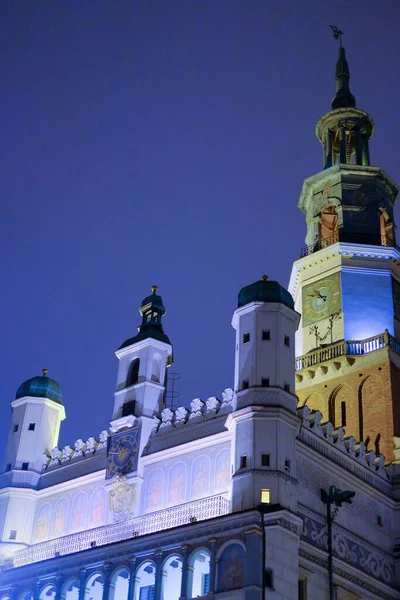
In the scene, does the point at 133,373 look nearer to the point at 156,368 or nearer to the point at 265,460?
the point at 156,368

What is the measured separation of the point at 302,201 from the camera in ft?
222

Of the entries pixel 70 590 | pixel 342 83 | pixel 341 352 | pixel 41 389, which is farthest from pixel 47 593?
pixel 342 83

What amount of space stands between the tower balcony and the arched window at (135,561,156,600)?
1838 centimetres

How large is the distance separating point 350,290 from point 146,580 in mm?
23618

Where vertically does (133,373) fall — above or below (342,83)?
below

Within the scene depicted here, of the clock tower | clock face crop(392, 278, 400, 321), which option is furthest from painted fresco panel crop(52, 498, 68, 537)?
clock face crop(392, 278, 400, 321)

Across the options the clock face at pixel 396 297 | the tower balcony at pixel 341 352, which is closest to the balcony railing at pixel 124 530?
the tower balcony at pixel 341 352

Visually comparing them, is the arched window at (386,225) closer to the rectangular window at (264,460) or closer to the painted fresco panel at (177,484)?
the painted fresco panel at (177,484)

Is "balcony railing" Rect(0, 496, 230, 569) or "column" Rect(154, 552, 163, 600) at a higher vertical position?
"balcony railing" Rect(0, 496, 230, 569)

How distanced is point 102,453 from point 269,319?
1222 cm

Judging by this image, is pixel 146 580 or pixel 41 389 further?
pixel 41 389

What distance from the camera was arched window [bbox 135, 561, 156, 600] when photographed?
42312mm

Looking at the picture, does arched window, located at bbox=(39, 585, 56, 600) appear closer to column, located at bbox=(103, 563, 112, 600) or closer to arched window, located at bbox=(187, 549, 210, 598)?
column, located at bbox=(103, 563, 112, 600)

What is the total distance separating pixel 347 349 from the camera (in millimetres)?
56156
